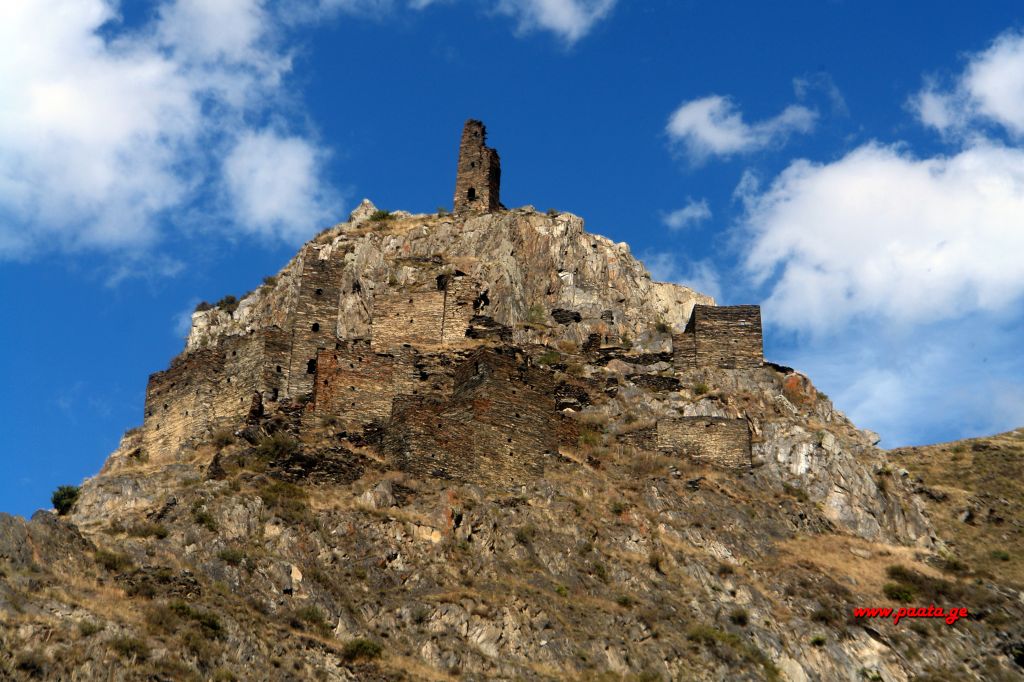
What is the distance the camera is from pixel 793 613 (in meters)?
40.0

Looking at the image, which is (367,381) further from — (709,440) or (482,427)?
(709,440)

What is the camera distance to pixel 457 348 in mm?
50750

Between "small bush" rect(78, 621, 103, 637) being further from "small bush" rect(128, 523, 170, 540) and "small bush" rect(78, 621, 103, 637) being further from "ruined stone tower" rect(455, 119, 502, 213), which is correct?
"ruined stone tower" rect(455, 119, 502, 213)

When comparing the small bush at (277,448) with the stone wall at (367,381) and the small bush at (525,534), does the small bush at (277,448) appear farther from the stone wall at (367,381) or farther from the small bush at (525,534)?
the small bush at (525,534)

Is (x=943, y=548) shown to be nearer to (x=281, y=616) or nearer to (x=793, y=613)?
(x=793, y=613)

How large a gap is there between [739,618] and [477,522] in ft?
27.3

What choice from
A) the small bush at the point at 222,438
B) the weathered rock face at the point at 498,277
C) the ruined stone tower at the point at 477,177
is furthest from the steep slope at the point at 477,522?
the ruined stone tower at the point at 477,177

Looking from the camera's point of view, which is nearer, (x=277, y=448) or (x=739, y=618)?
(x=739, y=618)

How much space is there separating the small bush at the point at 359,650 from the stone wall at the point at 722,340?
24.3 meters

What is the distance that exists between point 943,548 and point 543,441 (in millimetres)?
15197

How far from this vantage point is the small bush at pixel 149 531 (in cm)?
3597

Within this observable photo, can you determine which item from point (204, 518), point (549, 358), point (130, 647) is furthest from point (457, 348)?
point (130, 647)

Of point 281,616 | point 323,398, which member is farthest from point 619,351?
point 281,616

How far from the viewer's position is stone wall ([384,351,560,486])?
141ft
